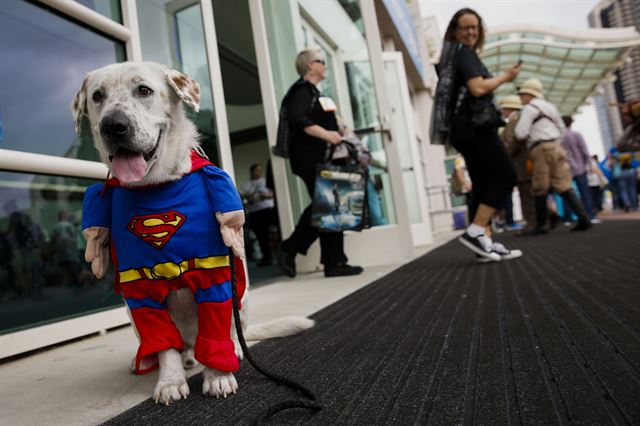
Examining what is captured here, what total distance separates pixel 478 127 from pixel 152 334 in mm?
2757

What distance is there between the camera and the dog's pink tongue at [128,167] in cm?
118

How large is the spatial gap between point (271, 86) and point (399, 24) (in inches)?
197

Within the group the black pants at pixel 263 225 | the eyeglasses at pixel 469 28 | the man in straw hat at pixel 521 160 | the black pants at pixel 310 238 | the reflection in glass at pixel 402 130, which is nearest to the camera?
the eyeglasses at pixel 469 28

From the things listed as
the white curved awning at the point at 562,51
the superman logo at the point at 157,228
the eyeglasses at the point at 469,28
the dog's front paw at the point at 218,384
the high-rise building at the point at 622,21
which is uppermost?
the high-rise building at the point at 622,21

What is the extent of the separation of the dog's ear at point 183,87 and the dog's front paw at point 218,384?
767mm

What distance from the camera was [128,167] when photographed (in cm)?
118

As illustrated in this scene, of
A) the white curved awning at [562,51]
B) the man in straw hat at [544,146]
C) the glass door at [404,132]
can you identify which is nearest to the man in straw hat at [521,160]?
the man in straw hat at [544,146]

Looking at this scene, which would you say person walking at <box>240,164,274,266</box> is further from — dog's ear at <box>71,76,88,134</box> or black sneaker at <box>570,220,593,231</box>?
dog's ear at <box>71,76,88,134</box>

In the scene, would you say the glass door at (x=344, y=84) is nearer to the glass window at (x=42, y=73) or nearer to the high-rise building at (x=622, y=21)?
the glass window at (x=42, y=73)

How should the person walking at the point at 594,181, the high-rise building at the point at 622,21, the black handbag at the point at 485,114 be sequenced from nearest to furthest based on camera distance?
the black handbag at the point at 485,114 < the person walking at the point at 594,181 < the high-rise building at the point at 622,21

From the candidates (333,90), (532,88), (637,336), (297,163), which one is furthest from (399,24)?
Answer: (637,336)

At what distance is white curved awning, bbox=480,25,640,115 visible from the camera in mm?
15789

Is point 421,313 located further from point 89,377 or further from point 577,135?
point 577,135

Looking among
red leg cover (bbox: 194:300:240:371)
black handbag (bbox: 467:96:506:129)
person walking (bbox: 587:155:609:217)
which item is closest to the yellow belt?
red leg cover (bbox: 194:300:240:371)
